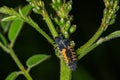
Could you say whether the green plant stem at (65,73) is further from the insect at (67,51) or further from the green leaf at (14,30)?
the green leaf at (14,30)

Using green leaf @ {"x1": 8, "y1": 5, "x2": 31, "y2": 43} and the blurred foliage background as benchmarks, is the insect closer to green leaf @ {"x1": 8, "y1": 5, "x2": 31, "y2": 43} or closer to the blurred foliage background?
green leaf @ {"x1": 8, "y1": 5, "x2": 31, "y2": 43}

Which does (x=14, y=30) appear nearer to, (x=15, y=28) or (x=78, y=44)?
(x=15, y=28)

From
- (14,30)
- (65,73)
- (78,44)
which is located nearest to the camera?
(65,73)

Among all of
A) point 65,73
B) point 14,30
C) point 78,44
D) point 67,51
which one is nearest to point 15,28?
point 14,30

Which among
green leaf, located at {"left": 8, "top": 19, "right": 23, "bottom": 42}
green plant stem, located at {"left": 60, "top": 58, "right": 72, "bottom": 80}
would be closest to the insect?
green plant stem, located at {"left": 60, "top": 58, "right": 72, "bottom": 80}

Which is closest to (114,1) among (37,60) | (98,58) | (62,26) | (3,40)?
(62,26)

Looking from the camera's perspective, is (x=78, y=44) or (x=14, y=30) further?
(x=78, y=44)
